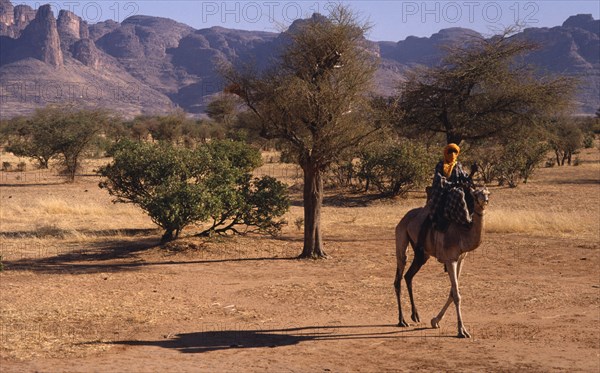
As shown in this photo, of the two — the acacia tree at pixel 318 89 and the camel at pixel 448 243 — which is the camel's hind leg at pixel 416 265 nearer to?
the camel at pixel 448 243

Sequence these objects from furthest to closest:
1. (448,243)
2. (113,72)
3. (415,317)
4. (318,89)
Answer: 1. (113,72)
2. (318,89)
3. (415,317)
4. (448,243)

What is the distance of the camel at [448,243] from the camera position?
28.8 feet

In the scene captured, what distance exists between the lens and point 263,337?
9.40 metres

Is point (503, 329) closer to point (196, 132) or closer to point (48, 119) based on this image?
point (48, 119)

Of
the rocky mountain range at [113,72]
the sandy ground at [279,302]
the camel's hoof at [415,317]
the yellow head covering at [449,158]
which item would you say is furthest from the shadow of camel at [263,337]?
the rocky mountain range at [113,72]

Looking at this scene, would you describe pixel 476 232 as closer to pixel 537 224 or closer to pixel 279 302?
pixel 279 302

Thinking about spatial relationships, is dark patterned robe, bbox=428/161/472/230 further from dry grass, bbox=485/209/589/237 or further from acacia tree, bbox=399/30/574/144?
acacia tree, bbox=399/30/574/144

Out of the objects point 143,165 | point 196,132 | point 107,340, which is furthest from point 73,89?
point 107,340

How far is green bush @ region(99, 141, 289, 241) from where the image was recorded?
1611 centimetres

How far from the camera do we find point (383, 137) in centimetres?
1611

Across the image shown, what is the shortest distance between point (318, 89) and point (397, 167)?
1300 centimetres

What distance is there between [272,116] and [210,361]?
26.6 ft

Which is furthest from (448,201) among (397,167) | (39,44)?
(39,44)

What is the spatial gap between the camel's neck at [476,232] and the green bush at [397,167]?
18286mm
